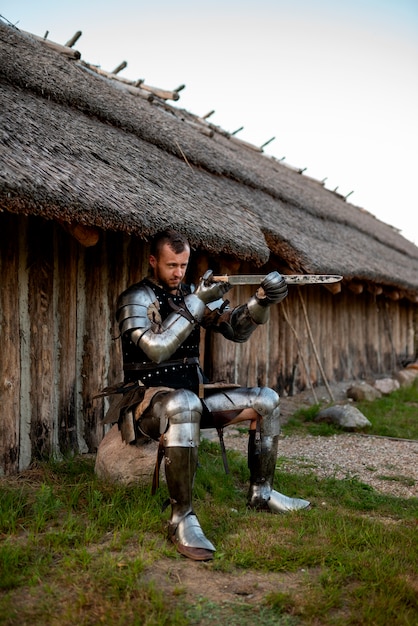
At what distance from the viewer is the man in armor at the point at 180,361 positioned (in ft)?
10.1

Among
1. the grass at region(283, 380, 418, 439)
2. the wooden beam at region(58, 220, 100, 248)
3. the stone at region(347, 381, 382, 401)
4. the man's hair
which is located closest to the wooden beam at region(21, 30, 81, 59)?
the wooden beam at region(58, 220, 100, 248)

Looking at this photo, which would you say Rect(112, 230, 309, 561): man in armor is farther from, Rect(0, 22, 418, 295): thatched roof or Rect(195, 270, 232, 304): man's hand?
Rect(0, 22, 418, 295): thatched roof

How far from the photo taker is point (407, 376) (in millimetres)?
10539

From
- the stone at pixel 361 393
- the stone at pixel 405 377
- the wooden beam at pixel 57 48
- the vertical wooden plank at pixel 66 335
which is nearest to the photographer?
the vertical wooden plank at pixel 66 335

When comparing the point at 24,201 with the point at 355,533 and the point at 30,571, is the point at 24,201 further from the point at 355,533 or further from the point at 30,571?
the point at 355,533

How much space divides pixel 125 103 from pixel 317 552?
453 cm

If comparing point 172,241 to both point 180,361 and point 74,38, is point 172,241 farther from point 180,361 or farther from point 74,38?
point 74,38

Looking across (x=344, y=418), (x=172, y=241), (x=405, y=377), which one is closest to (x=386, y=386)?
(x=405, y=377)

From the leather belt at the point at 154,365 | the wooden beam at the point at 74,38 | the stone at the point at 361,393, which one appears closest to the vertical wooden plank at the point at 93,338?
the leather belt at the point at 154,365

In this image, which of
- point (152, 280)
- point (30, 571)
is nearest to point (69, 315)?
point (152, 280)

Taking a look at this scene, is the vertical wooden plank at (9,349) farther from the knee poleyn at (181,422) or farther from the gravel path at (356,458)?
the gravel path at (356,458)

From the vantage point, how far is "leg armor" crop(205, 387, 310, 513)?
3.28 m

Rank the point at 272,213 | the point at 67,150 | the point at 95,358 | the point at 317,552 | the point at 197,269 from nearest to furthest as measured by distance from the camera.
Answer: the point at 317,552 < the point at 67,150 < the point at 95,358 < the point at 197,269 < the point at 272,213

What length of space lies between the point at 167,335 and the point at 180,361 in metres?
0.36
